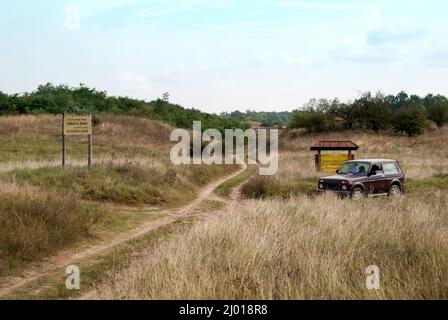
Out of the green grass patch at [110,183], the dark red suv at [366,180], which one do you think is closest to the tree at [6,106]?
the green grass patch at [110,183]

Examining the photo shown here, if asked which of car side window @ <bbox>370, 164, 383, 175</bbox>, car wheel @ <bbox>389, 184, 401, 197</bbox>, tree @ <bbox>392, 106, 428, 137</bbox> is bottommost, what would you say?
car wheel @ <bbox>389, 184, 401, 197</bbox>

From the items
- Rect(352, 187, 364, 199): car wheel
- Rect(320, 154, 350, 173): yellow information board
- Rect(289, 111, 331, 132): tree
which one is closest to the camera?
Rect(352, 187, 364, 199): car wheel

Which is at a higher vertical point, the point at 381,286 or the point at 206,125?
the point at 206,125

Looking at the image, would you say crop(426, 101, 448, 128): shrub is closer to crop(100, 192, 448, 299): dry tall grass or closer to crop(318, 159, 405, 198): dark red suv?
crop(318, 159, 405, 198): dark red suv

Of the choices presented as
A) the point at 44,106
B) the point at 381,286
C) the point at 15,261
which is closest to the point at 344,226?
the point at 381,286

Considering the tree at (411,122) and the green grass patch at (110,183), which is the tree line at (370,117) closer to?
the tree at (411,122)

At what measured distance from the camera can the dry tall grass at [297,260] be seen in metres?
5.96

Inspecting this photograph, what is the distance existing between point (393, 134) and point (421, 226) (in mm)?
47910

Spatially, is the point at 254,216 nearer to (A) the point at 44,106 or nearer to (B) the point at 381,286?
(B) the point at 381,286

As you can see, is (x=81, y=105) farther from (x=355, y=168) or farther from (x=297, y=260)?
(x=297, y=260)

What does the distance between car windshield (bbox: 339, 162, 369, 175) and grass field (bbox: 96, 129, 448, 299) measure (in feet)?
17.7

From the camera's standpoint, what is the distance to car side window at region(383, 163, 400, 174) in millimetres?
17558

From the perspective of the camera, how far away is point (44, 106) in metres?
55.8

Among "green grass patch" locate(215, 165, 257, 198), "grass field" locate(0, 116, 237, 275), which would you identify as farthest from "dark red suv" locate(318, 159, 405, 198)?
"grass field" locate(0, 116, 237, 275)
